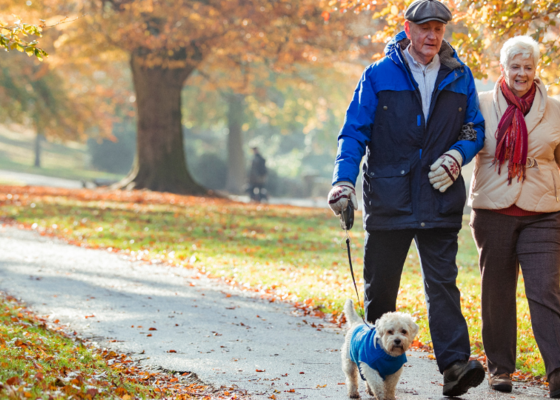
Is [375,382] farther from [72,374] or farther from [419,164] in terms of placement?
[72,374]

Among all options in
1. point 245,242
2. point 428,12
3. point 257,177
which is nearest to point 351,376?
point 428,12

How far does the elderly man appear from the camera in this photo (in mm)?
3721

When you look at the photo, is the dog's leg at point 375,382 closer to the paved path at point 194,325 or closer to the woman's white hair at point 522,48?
the paved path at point 194,325

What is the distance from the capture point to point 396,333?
11.3 ft

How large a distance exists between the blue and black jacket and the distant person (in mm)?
18372

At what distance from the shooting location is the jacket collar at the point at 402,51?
3812mm

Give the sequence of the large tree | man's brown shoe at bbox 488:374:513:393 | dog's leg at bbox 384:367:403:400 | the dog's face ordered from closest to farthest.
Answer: the dog's face, dog's leg at bbox 384:367:403:400, man's brown shoe at bbox 488:374:513:393, the large tree

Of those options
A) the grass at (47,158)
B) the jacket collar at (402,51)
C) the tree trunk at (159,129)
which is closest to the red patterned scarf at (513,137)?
the jacket collar at (402,51)

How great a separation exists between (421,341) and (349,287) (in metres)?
2.30

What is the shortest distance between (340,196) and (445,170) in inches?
24.1

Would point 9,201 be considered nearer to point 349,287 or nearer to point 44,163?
point 349,287

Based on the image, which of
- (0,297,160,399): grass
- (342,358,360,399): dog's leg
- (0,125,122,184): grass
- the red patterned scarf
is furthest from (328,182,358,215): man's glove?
(0,125,122,184): grass

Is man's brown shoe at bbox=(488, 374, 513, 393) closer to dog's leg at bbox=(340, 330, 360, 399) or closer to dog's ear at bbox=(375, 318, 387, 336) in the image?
dog's leg at bbox=(340, 330, 360, 399)

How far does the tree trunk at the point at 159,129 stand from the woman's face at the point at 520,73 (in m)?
16.7
